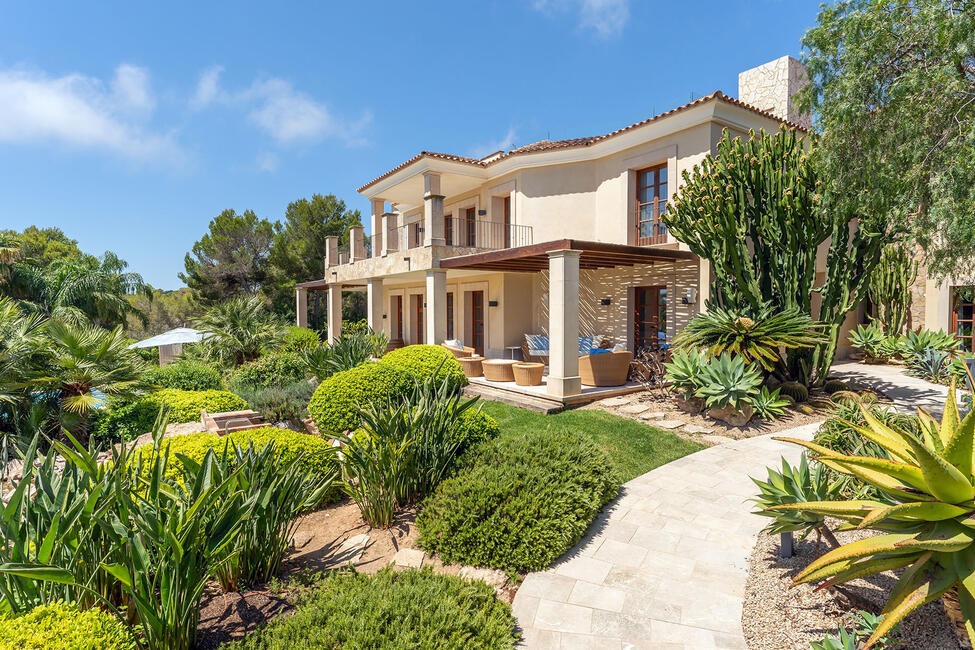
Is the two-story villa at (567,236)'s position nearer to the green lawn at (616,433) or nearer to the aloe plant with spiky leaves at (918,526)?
the green lawn at (616,433)

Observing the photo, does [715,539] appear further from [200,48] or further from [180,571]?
[200,48]

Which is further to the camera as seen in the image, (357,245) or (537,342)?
(357,245)

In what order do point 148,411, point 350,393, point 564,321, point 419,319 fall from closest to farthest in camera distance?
1. point 350,393
2. point 148,411
3. point 564,321
4. point 419,319

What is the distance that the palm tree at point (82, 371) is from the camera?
762cm

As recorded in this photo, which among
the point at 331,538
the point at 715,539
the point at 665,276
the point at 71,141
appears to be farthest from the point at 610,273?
the point at 71,141

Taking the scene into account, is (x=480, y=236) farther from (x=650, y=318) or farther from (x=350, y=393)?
(x=350, y=393)

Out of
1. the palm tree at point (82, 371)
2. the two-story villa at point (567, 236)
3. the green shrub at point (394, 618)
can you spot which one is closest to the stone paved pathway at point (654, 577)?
the green shrub at point (394, 618)

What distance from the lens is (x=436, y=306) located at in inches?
512

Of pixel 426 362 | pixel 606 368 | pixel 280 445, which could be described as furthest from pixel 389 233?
pixel 280 445

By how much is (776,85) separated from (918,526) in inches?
593

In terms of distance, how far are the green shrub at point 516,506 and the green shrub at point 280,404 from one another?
5.73 metres

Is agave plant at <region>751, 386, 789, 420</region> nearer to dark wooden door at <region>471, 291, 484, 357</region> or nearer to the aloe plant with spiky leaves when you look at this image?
the aloe plant with spiky leaves

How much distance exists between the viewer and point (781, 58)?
13.1m

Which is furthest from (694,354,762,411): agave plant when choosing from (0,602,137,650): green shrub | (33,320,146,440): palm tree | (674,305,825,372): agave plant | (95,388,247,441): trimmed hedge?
(33,320,146,440): palm tree
